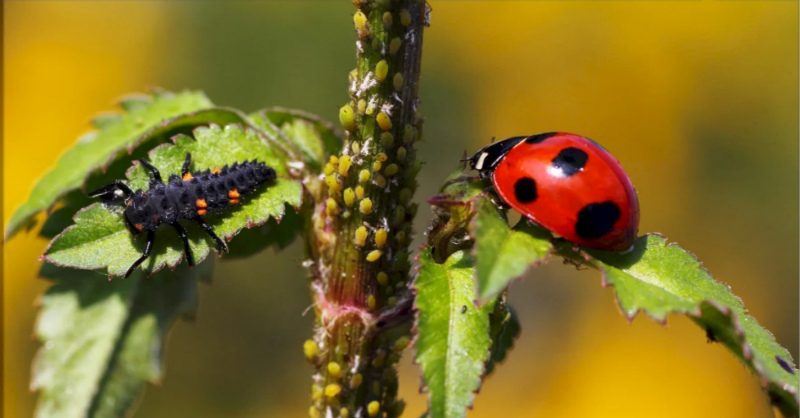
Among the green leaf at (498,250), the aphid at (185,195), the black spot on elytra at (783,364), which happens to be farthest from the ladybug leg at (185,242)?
the black spot on elytra at (783,364)

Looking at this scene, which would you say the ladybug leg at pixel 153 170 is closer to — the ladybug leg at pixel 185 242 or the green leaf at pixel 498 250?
the ladybug leg at pixel 185 242

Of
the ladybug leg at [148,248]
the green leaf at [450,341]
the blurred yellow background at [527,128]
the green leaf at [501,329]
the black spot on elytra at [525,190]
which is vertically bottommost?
the blurred yellow background at [527,128]

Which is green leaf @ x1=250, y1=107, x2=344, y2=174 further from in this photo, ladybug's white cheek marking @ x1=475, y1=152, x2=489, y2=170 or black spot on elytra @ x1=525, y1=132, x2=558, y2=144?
black spot on elytra @ x1=525, y1=132, x2=558, y2=144

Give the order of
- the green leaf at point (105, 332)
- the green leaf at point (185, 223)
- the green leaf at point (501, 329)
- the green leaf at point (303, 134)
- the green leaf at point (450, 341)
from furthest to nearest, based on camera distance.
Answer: the green leaf at point (105, 332), the green leaf at point (303, 134), the green leaf at point (185, 223), the green leaf at point (501, 329), the green leaf at point (450, 341)

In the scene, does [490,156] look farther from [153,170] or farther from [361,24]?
[153,170]

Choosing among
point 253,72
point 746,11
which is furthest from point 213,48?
point 746,11

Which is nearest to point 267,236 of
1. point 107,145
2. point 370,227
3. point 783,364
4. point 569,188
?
point 370,227
